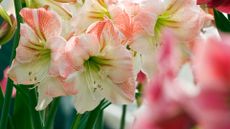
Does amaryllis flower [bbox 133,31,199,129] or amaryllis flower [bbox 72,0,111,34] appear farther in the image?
amaryllis flower [bbox 72,0,111,34]

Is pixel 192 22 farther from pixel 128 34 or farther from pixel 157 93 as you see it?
pixel 157 93

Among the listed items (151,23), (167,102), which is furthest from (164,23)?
(167,102)

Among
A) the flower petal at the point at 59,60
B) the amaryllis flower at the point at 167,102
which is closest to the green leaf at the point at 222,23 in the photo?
the flower petal at the point at 59,60

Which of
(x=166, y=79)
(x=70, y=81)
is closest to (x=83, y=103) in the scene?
(x=70, y=81)

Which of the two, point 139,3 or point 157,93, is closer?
point 157,93

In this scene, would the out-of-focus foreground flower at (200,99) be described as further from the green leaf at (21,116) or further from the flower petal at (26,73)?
the green leaf at (21,116)

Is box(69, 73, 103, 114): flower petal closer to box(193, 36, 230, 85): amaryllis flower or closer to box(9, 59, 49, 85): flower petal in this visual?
box(9, 59, 49, 85): flower petal

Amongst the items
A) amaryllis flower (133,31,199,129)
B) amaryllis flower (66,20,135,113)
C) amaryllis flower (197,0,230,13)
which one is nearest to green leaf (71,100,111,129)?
amaryllis flower (66,20,135,113)
